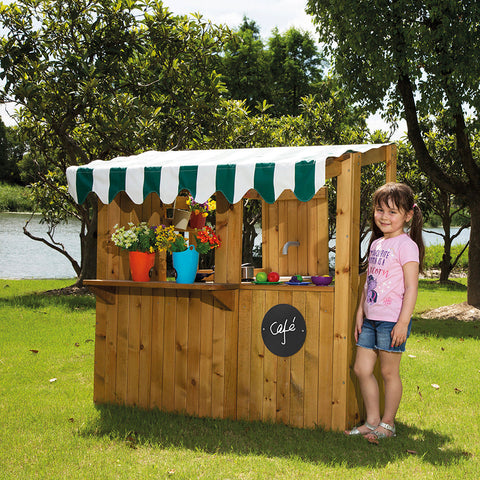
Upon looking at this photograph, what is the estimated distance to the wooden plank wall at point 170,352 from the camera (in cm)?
518

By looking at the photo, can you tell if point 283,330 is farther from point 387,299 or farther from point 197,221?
point 197,221

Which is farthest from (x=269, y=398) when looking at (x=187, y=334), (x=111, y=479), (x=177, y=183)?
(x=177, y=183)

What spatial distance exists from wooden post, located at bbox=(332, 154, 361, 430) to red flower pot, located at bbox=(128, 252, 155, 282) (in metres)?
1.72

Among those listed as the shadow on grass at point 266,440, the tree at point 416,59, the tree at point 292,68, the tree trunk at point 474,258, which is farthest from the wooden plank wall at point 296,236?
the tree at point 292,68

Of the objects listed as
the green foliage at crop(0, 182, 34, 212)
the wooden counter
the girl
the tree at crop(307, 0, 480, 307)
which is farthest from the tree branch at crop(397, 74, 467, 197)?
the green foliage at crop(0, 182, 34, 212)

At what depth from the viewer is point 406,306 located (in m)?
4.47

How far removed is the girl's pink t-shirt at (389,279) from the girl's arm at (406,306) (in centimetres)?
8

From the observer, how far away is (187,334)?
5289 mm

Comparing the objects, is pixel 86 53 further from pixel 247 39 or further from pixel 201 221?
pixel 247 39

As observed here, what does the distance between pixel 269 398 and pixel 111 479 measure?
1.69 m

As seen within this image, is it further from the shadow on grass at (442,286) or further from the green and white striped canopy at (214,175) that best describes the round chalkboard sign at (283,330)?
the shadow on grass at (442,286)

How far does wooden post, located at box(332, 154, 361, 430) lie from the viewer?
476cm

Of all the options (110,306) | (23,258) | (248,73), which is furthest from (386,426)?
(248,73)

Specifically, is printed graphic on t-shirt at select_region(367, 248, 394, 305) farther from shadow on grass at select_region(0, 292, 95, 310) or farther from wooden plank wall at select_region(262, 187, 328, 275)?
shadow on grass at select_region(0, 292, 95, 310)
